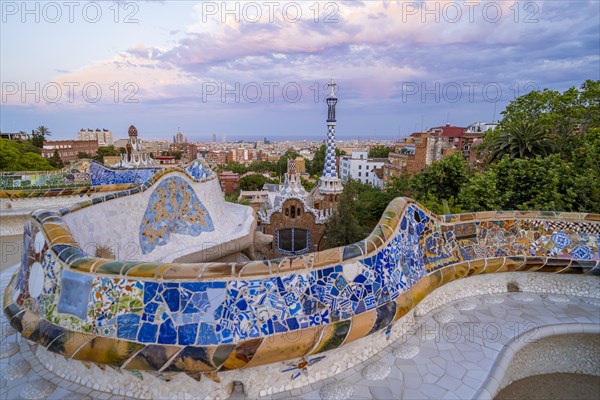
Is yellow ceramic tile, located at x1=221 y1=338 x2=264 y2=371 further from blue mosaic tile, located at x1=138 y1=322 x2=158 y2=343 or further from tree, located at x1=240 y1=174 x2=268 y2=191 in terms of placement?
tree, located at x1=240 y1=174 x2=268 y2=191

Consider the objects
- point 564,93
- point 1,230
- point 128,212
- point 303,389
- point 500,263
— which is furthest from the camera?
point 564,93

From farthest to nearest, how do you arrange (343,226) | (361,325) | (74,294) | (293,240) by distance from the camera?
(293,240) < (343,226) < (361,325) < (74,294)

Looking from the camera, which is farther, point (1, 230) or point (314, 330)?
point (1, 230)

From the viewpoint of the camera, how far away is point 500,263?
429 cm

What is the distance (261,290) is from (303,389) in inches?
32.8

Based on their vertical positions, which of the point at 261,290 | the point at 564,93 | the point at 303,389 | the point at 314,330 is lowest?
the point at 303,389

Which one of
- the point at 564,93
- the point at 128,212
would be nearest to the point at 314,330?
the point at 128,212

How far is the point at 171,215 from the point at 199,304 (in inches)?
146

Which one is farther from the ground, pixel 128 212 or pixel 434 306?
pixel 128 212

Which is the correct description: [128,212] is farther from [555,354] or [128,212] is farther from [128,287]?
[555,354]

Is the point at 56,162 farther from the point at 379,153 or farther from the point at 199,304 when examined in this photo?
the point at 379,153

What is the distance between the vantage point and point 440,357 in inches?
123

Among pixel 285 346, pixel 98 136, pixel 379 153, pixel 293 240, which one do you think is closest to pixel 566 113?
pixel 293 240

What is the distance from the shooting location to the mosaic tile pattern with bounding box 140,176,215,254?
5.35m
